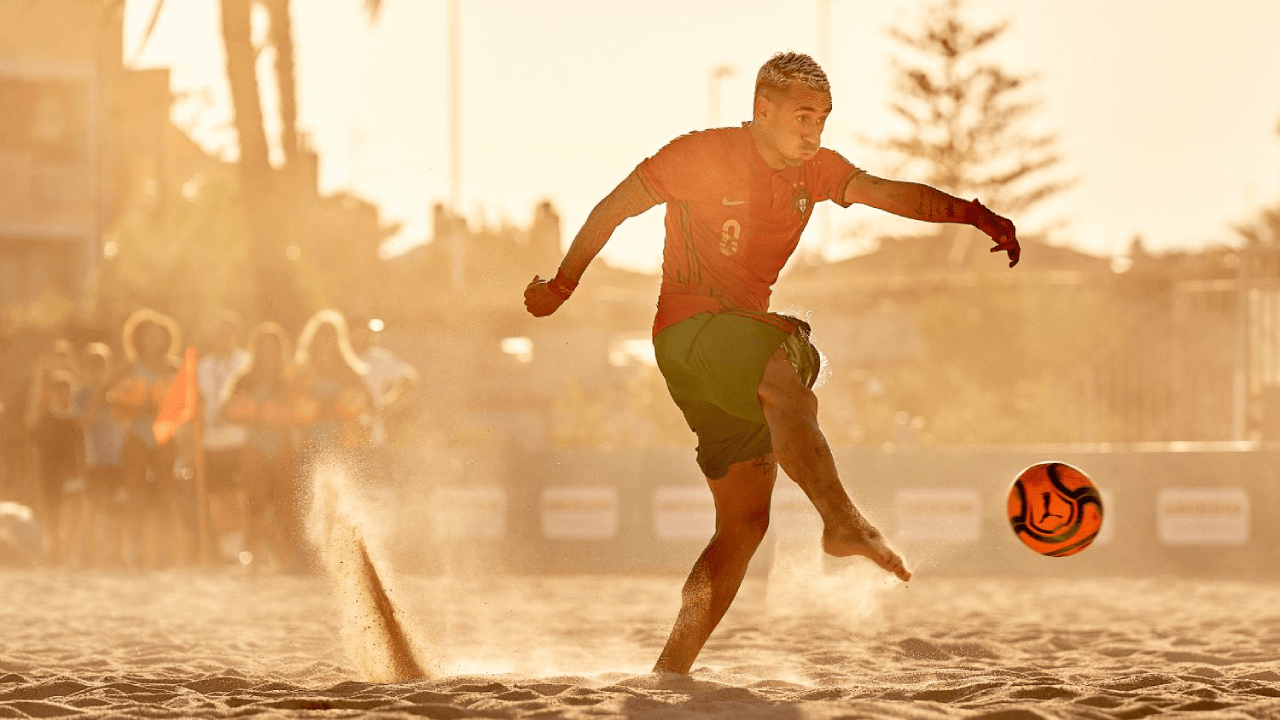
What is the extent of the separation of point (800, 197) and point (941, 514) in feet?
24.2

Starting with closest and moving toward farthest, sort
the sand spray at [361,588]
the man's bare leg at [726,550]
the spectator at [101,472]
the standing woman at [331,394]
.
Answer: the man's bare leg at [726,550] < the sand spray at [361,588] < the standing woman at [331,394] < the spectator at [101,472]

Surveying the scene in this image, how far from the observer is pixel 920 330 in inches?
792

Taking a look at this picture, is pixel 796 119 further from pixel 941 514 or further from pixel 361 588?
pixel 941 514

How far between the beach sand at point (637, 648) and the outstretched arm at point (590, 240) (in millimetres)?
1153

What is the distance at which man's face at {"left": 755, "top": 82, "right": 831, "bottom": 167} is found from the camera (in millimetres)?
5172

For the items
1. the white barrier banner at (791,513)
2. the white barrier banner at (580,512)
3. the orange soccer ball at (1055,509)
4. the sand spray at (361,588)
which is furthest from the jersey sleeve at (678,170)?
the white barrier banner at (580,512)

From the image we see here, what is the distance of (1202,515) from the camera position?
491 inches

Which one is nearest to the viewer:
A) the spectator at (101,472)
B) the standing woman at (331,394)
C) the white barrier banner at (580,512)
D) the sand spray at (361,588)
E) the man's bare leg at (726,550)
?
the man's bare leg at (726,550)

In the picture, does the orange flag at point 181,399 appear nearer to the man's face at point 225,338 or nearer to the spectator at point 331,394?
the man's face at point 225,338

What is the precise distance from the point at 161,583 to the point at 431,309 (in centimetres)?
1021

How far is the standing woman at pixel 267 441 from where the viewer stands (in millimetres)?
11570

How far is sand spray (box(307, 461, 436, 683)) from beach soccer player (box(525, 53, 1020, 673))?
1.09 metres

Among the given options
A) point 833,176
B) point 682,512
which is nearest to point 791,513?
point 682,512

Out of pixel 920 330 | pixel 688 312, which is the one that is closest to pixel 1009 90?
pixel 920 330
